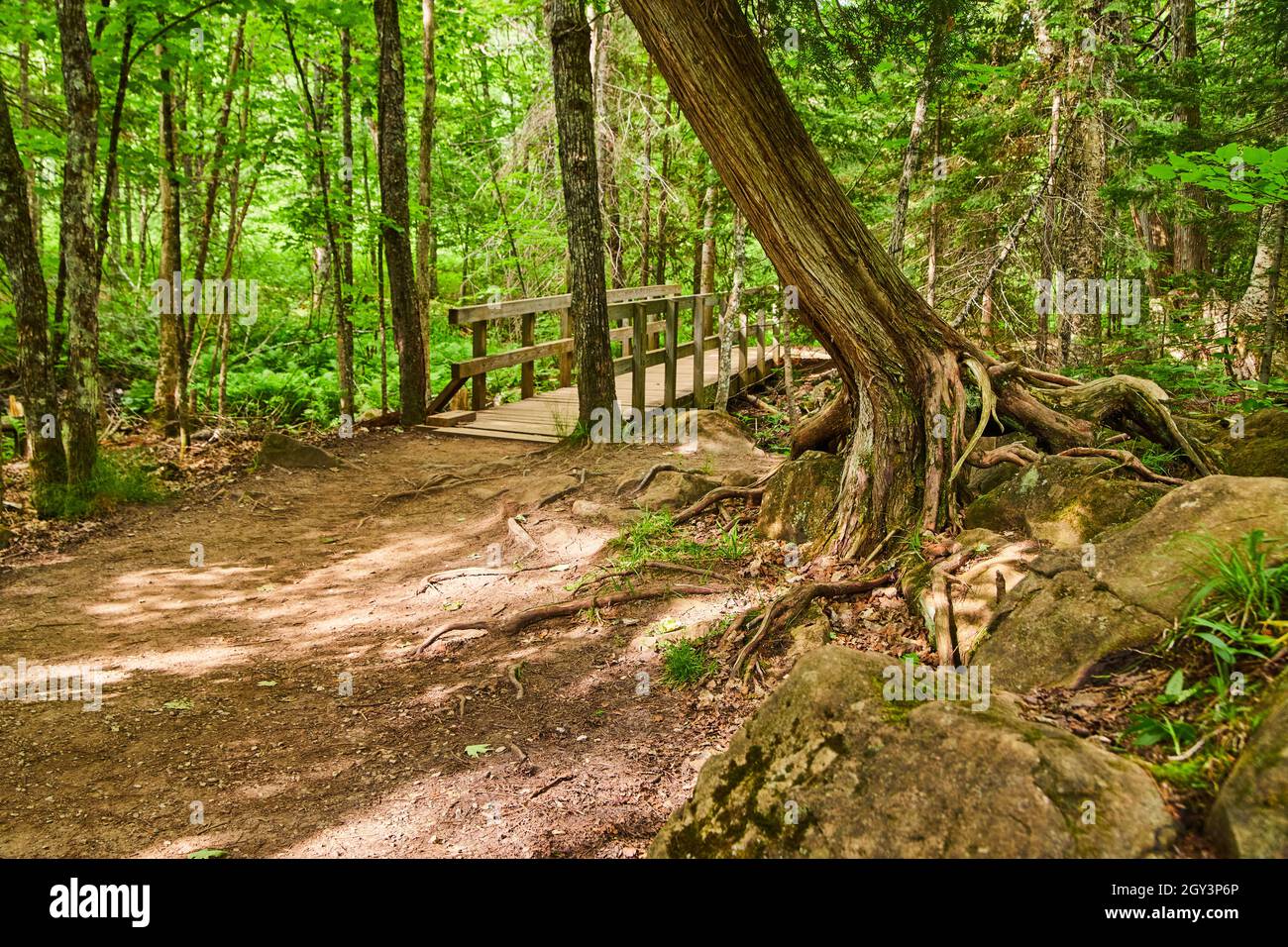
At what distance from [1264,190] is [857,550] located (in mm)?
3272

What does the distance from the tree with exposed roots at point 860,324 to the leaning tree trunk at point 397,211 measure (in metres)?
6.79

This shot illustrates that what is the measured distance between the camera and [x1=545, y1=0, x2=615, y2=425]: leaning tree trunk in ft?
27.5

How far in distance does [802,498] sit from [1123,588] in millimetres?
2839

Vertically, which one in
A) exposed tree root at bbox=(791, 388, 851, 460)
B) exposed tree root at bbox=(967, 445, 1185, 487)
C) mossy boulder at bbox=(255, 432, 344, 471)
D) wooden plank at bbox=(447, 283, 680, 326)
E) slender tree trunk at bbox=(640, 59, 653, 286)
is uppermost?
slender tree trunk at bbox=(640, 59, 653, 286)

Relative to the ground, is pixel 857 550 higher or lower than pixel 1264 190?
lower

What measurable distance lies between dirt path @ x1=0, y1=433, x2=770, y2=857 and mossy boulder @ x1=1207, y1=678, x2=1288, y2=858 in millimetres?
2063

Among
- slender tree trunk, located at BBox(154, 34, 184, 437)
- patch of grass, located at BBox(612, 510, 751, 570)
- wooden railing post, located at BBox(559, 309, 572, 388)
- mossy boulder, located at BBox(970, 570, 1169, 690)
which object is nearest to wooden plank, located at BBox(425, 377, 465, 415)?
wooden railing post, located at BBox(559, 309, 572, 388)

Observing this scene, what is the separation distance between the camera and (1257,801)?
1909mm

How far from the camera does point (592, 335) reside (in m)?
9.36

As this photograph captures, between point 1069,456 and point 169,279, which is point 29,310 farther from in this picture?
point 1069,456

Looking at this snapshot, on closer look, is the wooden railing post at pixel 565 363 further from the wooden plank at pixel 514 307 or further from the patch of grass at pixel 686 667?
the patch of grass at pixel 686 667

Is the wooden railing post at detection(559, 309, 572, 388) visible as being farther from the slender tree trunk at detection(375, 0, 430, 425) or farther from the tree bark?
the tree bark
